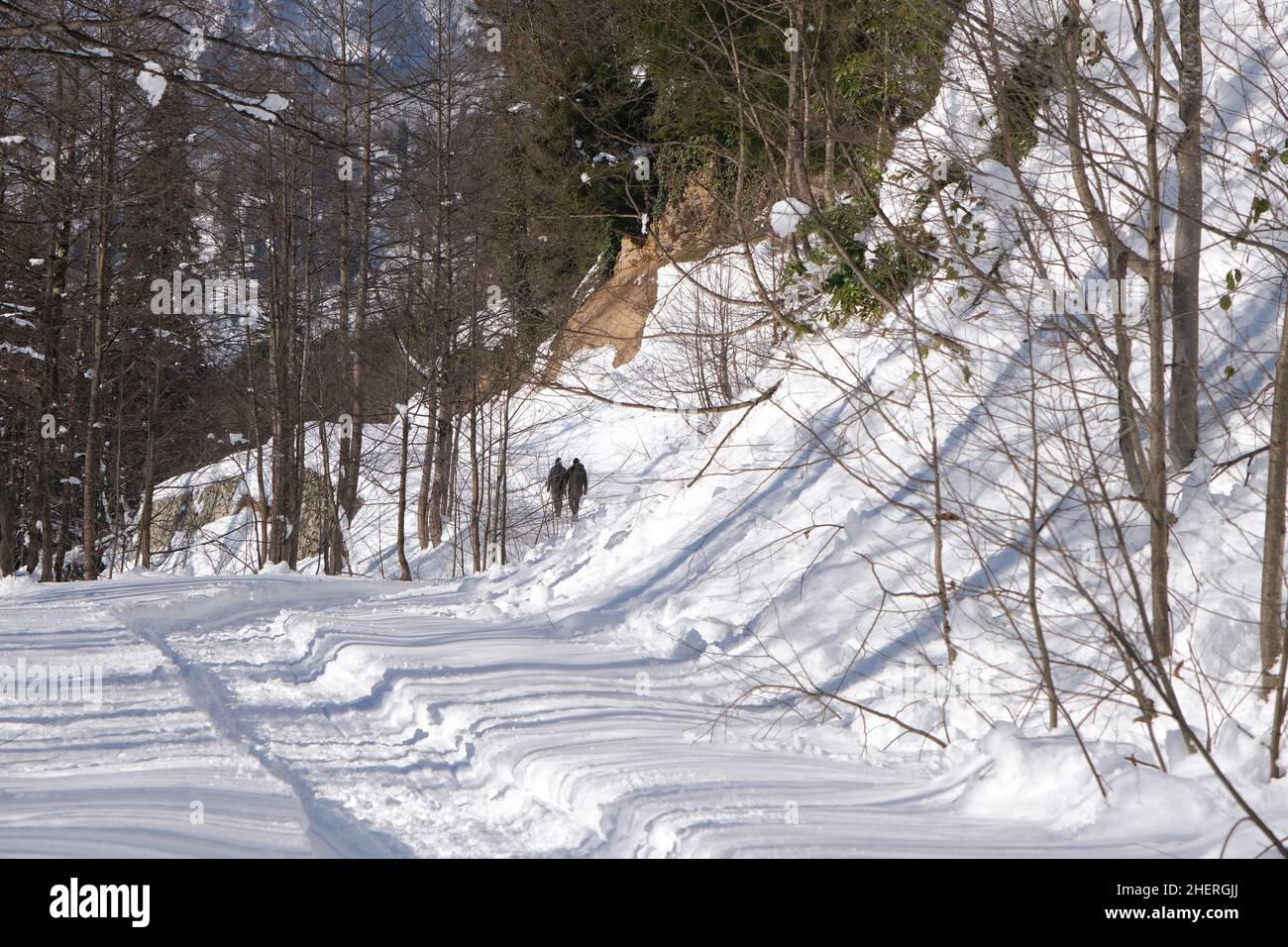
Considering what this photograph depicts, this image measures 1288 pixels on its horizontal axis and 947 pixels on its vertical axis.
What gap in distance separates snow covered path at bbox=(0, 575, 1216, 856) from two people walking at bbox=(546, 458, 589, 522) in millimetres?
9634

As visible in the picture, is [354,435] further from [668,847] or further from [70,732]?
[668,847]

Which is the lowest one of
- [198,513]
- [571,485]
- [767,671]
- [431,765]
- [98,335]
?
[431,765]

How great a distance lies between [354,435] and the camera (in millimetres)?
17969

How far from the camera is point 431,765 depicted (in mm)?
4996

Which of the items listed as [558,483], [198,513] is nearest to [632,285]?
[558,483]

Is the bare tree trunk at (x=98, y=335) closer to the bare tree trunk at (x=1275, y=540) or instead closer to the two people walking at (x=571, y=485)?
the two people walking at (x=571, y=485)

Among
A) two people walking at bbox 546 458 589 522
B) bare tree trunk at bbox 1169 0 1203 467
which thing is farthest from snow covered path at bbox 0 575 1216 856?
two people walking at bbox 546 458 589 522

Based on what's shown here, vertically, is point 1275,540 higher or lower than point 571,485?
lower

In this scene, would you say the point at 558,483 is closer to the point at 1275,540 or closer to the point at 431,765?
the point at 431,765

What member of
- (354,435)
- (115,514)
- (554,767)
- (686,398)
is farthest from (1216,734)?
(115,514)

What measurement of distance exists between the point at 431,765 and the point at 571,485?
1290 cm

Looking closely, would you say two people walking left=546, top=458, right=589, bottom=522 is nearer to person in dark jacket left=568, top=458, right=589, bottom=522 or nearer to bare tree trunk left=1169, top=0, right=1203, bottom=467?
person in dark jacket left=568, top=458, right=589, bottom=522

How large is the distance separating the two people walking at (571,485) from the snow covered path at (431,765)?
9634mm

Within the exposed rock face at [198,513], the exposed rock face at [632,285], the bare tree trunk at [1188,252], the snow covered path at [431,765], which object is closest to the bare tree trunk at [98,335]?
the exposed rock face at [632,285]
